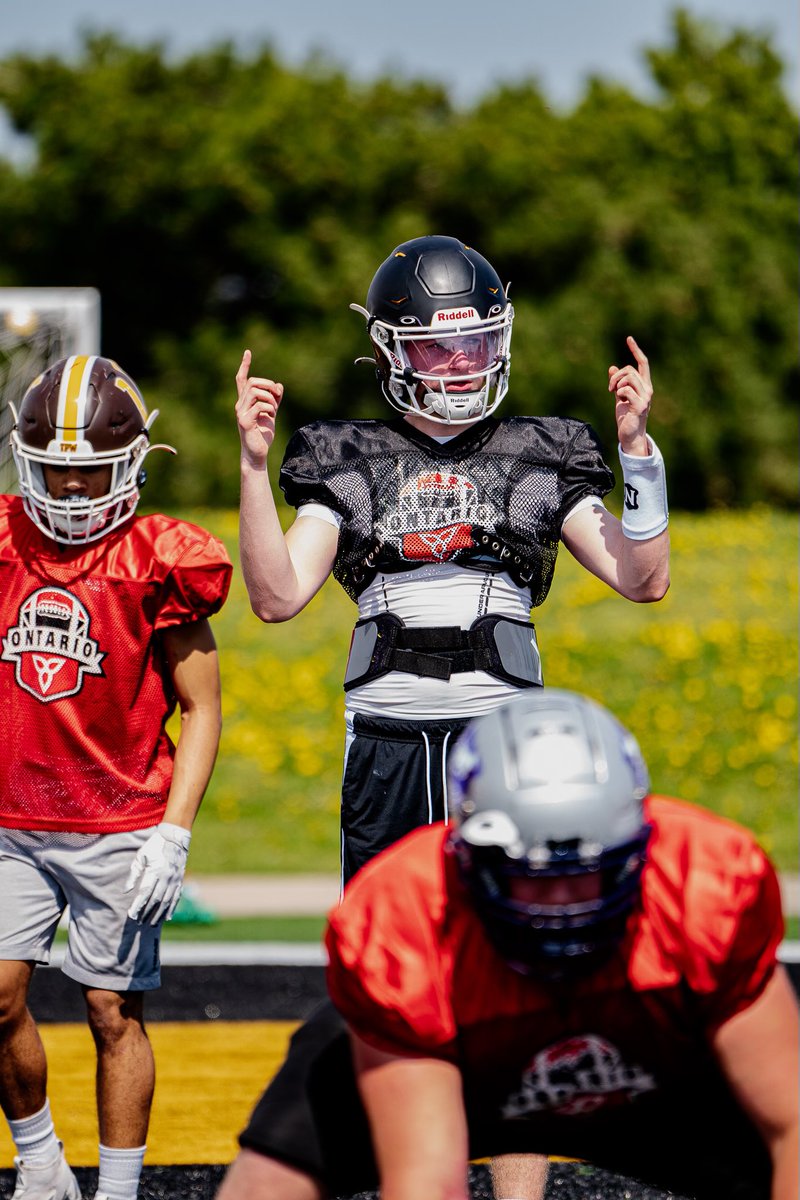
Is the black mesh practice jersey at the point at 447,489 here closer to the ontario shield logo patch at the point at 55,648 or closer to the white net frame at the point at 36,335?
the ontario shield logo patch at the point at 55,648

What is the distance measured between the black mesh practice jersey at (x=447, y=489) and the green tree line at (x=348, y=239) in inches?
716

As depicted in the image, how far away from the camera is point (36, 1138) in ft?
11.6

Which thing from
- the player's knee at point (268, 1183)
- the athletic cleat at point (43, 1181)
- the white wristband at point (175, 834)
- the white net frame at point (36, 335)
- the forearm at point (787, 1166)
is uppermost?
the white net frame at point (36, 335)

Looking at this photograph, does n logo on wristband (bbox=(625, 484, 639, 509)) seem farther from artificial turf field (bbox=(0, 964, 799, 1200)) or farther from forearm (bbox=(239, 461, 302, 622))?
artificial turf field (bbox=(0, 964, 799, 1200))

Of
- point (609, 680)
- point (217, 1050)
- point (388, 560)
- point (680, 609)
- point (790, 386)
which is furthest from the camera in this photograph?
point (790, 386)

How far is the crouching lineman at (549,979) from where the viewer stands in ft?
7.19

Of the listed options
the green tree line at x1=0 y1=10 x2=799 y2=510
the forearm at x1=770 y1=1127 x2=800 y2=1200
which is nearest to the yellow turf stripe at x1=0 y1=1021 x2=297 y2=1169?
the forearm at x1=770 y1=1127 x2=800 y2=1200

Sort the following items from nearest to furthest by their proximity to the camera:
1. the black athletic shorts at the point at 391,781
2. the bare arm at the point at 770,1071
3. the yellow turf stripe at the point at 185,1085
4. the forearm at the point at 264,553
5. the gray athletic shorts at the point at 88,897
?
1. the bare arm at the point at 770,1071
2. the forearm at the point at 264,553
3. the black athletic shorts at the point at 391,781
4. the gray athletic shorts at the point at 88,897
5. the yellow turf stripe at the point at 185,1085

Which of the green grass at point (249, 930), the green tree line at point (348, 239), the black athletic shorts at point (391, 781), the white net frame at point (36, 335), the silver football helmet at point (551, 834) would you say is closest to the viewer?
the silver football helmet at point (551, 834)

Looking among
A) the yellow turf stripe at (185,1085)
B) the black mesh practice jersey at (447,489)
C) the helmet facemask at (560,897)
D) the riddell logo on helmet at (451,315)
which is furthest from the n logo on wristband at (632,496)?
the yellow turf stripe at (185,1085)

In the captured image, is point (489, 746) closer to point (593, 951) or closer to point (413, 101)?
point (593, 951)

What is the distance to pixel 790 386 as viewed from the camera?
25797 mm

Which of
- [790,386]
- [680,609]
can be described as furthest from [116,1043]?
[790,386]

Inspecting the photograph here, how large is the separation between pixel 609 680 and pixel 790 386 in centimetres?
1687
